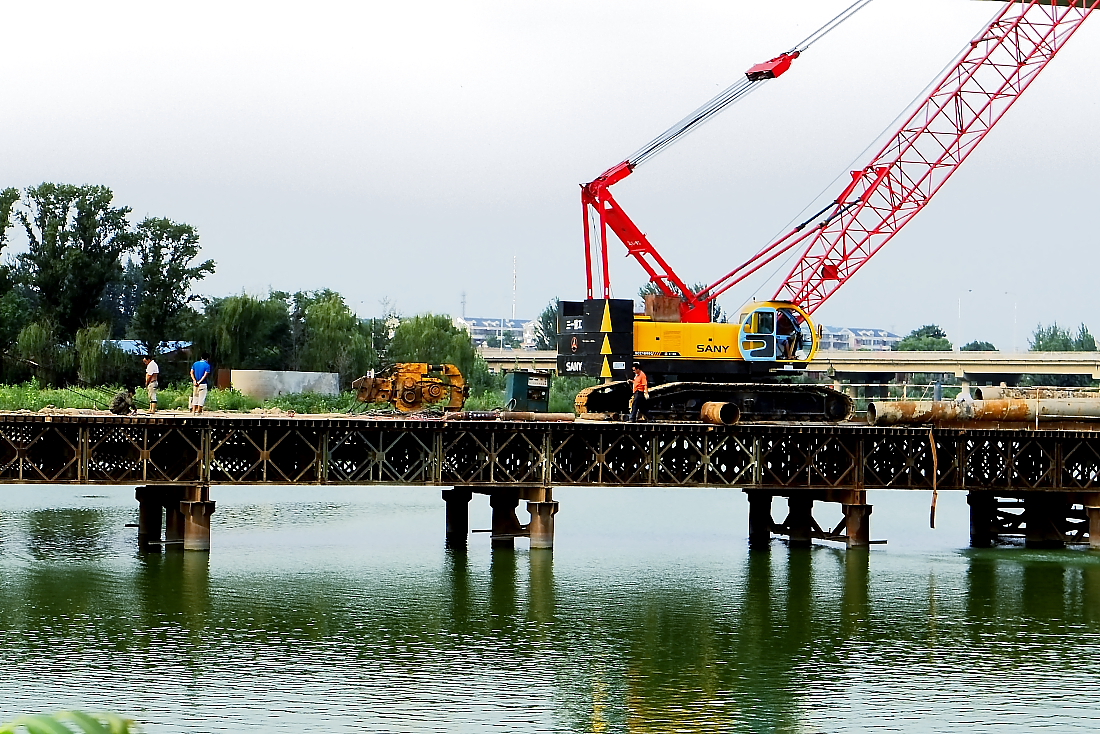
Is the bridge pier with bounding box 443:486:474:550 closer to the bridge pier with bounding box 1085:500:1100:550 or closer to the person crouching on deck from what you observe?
the person crouching on deck

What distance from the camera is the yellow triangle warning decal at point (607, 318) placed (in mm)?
38312

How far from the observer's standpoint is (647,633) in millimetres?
25172

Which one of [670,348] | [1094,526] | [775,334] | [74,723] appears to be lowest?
[1094,526]

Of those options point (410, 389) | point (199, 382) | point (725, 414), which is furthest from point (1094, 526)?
point (199, 382)

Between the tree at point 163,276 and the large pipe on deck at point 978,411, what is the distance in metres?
51.0

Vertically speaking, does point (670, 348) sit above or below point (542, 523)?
above

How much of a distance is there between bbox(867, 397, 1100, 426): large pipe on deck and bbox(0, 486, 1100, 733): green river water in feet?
11.5

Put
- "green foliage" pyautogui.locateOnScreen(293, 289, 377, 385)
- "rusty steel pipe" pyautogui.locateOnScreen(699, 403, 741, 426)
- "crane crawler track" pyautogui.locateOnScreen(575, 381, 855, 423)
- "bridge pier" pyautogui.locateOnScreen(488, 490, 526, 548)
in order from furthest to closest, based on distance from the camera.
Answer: "green foliage" pyautogui.locateOnScreen(293, 289, 377, 385) → "crane crawler track" pyautogui.locateOnScreen(575, 381, 855, 423) → "bridge pier" pyautogui.locateOnScreen(488, 490, 526, 548) → "rusty steel pipe" pyautogui.locateOnScreen(699, 403, 741, 426)

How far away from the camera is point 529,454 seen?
113 ft

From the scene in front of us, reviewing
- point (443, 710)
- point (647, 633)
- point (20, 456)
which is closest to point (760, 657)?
point (647, 633)

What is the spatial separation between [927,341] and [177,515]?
140669 millimetres

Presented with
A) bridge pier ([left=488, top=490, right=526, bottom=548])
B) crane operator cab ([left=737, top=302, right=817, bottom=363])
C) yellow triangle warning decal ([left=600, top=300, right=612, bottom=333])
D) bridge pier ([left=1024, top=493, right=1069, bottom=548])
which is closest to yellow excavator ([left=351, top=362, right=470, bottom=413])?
yellow triangle warning decal ([left=600, top=300, right=612, bottom=333])

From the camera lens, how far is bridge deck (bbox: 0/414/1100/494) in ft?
102

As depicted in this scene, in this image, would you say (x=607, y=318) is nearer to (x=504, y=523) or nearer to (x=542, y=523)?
(x=504, y=523)
